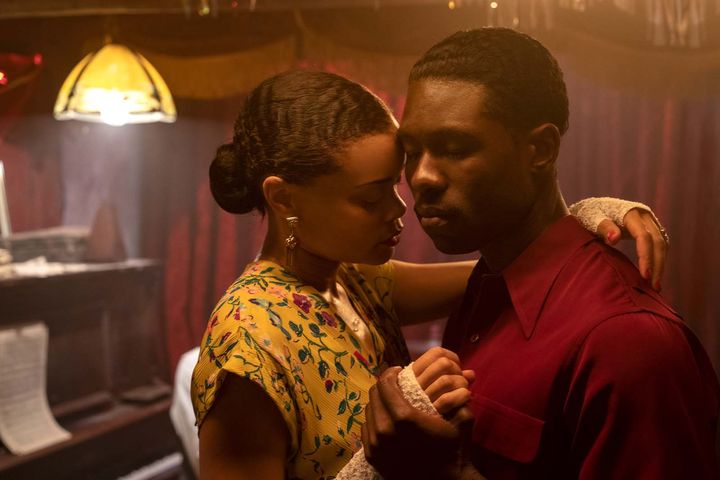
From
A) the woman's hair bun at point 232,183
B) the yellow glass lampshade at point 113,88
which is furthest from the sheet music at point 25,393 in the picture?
the woman's hair bun at point 232,183

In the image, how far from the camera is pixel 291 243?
137cm

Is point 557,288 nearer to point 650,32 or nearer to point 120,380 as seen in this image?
point 650,32

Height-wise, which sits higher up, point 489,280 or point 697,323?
point 489,280

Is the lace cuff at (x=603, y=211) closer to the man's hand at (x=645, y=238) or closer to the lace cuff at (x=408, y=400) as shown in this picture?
the man's hand at (x=645, y=238)

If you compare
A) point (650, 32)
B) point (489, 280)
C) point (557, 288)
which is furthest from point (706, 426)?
point (650, 32)

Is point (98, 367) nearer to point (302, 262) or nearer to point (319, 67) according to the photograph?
point (319, 67)

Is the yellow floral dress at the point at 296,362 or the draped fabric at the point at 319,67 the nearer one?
the yellow floral dress at the point at 296,362

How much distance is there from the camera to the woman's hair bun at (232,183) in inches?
55.0

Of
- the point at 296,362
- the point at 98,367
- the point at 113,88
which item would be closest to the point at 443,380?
the point at 296,362

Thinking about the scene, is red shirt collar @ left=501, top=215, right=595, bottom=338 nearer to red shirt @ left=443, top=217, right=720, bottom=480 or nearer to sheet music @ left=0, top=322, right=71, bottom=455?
red shirt @ left=443, top=217, right=720, bottom=480

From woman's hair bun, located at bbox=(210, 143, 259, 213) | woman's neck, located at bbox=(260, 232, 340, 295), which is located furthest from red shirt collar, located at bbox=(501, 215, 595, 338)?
woman's hair bun, located at bbox=(210, 143, 259, 213)

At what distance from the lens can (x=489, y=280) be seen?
126 centimetres

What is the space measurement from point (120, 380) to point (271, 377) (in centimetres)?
337

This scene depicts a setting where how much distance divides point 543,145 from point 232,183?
0.58 meters
